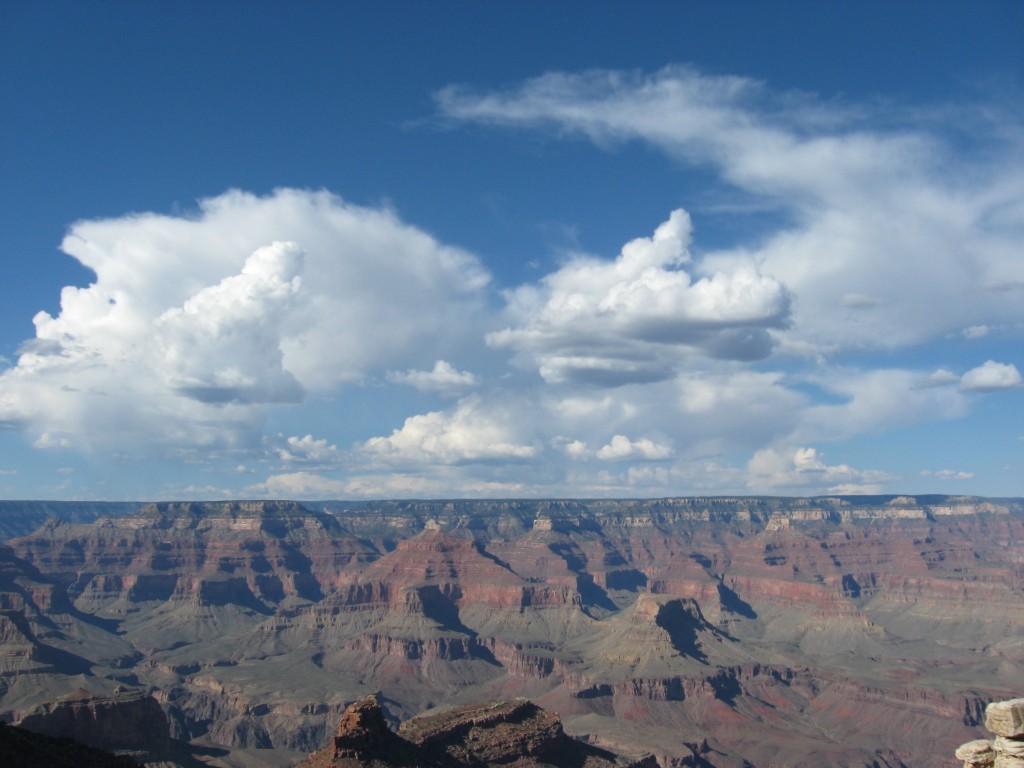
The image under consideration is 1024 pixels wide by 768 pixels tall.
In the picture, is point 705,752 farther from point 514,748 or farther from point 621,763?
point 514,748

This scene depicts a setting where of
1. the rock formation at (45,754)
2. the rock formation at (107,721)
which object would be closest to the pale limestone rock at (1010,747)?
the rock formation at (45,754)

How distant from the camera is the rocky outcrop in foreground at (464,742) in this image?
84.2m

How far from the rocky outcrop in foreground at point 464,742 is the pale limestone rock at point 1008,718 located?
60.4m

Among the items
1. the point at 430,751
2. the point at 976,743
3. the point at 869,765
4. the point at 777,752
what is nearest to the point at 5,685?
the point at 430,751

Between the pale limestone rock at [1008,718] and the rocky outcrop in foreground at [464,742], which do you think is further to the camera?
the rocky outcrop in foreground at [464,742]

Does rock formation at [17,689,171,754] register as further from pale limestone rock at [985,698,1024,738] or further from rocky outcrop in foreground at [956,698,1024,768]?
pale limestone rock at [985,698,1024,738]

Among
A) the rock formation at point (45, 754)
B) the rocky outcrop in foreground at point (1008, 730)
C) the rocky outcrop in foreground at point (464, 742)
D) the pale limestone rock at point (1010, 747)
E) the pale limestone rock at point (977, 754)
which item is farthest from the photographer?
the rocky outcrop in foreground at point (464, 742)

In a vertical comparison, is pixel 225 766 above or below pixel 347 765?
below

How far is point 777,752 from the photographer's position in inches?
7638

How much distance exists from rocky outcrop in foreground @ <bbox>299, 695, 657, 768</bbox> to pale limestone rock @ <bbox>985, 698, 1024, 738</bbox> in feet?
198

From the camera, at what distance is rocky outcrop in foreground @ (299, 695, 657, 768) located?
84.2 metres

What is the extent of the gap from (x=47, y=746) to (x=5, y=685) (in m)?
174

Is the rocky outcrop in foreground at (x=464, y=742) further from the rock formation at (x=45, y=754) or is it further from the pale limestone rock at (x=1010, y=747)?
the pale limestone rock at (x=1010, y=747)

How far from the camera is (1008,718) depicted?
117 feet
